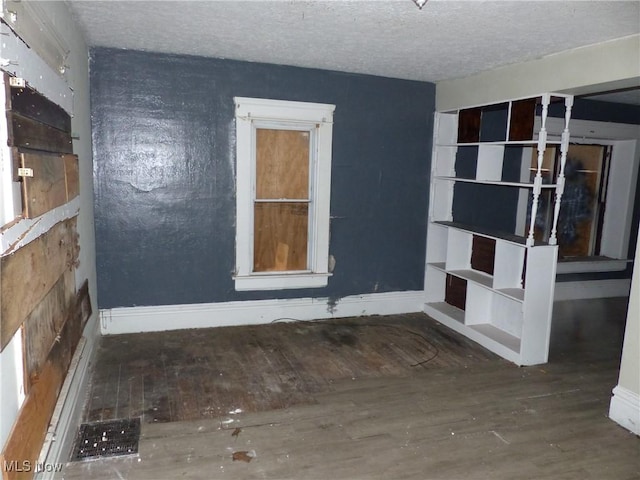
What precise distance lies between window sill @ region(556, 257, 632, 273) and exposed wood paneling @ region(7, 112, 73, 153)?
17.2 ft

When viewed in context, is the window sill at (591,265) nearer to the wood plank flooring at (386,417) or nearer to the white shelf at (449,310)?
the wood plank flooring at (386,417)

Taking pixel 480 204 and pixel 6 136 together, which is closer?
pixel 6 136

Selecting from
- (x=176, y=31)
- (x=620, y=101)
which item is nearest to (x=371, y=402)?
(x=176, y=31)

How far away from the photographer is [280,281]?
4.58 m

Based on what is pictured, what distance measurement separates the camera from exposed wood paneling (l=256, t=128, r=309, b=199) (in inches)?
174

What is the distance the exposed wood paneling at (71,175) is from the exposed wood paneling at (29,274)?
0.21m

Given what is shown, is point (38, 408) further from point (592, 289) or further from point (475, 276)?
point (592, 289)

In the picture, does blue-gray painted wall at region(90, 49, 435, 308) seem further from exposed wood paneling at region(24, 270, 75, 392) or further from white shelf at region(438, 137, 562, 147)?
exposed wood paneling at region(24, 270, 75, 392)

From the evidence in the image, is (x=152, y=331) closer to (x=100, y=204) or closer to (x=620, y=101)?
(x=100, y=204)

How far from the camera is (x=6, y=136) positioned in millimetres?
1574

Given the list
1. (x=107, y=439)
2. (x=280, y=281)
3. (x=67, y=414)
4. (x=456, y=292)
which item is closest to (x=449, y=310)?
(x=456, y=292)

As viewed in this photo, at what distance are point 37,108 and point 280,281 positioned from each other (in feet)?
9.51

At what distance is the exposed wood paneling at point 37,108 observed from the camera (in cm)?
168

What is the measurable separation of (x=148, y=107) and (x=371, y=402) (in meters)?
2.94
